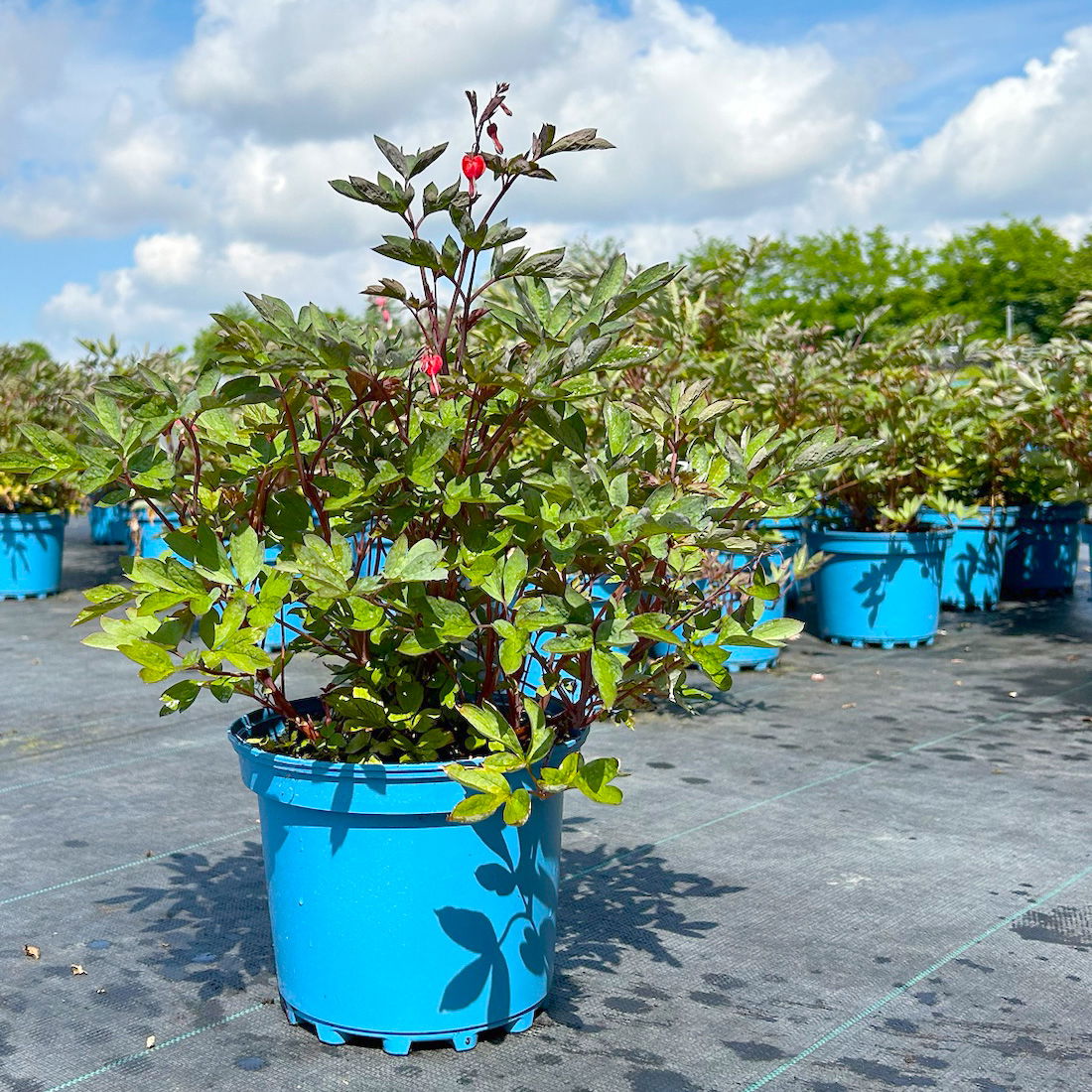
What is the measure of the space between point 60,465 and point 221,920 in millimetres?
1381

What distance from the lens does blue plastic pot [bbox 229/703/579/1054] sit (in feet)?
7.20

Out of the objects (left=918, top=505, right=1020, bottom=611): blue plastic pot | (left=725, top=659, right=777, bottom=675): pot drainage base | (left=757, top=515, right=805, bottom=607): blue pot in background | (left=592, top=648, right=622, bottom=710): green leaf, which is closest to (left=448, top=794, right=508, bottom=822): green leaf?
(left=592, top=648, right=622, bottom=710): green leaf

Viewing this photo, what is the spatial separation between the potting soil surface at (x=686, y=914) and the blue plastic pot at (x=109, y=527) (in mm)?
7049

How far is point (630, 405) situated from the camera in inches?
107

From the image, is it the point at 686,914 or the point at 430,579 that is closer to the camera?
the point at 430,579

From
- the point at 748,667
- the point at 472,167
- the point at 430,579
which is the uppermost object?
the point at 472,167

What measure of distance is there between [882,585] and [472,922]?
4814mm

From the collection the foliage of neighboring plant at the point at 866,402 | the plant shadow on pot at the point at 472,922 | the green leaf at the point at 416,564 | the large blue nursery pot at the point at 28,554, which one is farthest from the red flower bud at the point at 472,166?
the large blue nursery pot at the point at 28,554

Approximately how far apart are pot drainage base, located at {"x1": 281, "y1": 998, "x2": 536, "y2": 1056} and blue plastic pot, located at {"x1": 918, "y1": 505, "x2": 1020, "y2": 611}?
20.0ft

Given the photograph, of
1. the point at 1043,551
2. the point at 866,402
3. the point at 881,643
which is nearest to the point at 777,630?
the point at 866,402

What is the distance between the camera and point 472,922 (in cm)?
227

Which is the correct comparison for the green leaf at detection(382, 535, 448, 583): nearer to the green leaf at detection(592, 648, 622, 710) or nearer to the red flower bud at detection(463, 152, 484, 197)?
the green leaf at detection(592, 648, 622, 710)

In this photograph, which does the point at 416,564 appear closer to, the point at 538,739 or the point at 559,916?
the point at 538,739

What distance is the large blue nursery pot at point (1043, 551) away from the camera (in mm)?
8406
